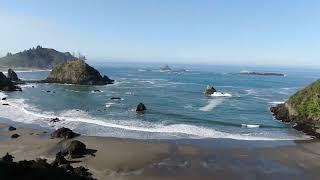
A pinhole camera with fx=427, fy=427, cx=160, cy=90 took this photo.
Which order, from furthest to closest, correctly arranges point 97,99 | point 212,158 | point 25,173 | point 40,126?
point 97,99 < point 40,126 < point 212,158 < point 25,173

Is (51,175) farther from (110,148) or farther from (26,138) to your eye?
(26,138)

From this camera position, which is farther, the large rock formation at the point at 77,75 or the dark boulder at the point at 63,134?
the large rock formation at the point at 77,75

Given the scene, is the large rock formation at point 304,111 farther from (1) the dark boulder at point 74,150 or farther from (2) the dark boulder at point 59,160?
(2) the dark boulder at point 59,160

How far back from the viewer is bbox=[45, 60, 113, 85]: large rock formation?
12112cm

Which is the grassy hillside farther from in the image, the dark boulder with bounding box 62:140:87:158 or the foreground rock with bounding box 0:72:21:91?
the foreground rock with bounding box 0:72:21:91

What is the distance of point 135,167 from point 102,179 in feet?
15.3

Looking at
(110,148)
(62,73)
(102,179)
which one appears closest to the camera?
(102,179)

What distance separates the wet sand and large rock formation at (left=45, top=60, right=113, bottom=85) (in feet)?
227

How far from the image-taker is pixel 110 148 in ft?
149

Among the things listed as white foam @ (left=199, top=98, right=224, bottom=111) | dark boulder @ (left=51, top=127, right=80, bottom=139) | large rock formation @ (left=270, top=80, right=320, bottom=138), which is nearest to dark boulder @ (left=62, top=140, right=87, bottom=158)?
dark boulder @ (left=51, top=127, right=80, bottom=139)

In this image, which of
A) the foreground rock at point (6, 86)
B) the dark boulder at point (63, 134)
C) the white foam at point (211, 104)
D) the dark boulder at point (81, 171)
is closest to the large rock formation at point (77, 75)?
the foreground rock at point (6, 86)

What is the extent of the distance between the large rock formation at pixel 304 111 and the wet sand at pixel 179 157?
7.89m

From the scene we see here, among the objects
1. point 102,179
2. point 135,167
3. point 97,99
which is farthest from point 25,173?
point 97,99

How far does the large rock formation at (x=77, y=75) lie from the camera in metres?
121
